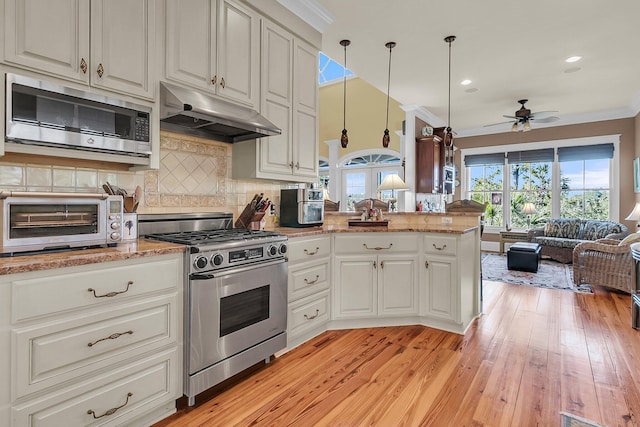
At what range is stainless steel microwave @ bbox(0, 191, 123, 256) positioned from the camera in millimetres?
1451

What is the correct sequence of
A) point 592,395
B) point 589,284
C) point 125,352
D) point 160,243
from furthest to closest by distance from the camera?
point 589,284 < point 592,395 < point 160,243 < point 125,352

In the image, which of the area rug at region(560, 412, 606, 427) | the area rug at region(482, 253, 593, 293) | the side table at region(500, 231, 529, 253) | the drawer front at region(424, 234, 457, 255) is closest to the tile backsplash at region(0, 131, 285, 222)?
the drawer front at region(424, 234, 457, 255)

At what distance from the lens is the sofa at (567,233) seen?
623 cm

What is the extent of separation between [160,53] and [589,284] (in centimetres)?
553

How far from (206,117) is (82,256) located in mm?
1077

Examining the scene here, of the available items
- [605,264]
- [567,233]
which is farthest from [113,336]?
[567,233]

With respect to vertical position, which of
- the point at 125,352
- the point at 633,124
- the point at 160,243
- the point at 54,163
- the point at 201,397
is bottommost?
the point at 201,397

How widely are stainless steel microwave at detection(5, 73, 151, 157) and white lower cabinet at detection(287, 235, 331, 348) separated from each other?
123cm

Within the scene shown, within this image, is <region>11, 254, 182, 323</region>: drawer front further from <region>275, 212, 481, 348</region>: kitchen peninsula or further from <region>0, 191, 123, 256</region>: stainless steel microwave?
<region>275, 212, 481, 348</region>: kitchen peninsula

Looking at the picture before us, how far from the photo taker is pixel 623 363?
240cm

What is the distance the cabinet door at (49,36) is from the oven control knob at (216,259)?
1.11 meters

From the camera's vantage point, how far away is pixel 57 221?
158 cm

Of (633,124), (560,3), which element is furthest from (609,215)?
(560,3)

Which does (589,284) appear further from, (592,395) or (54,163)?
(54,163)
